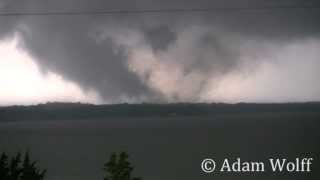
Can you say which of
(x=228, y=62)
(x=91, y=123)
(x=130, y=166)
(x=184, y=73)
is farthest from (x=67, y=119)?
(x=228, y=62)

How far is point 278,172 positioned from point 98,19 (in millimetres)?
1321

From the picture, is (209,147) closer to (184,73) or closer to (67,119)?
(184,73)

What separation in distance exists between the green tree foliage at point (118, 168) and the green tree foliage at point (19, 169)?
375 millimetres

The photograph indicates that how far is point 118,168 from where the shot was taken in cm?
285

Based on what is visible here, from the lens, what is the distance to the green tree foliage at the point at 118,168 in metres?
2.78

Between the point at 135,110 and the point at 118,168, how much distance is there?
13.3 inches

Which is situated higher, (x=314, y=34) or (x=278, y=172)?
(x=314, y=34)

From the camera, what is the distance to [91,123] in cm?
288

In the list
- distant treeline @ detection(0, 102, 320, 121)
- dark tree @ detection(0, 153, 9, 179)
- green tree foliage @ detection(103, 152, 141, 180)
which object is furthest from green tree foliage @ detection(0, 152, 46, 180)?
green tree foliage @ detection(103, 152, 141, 180)
